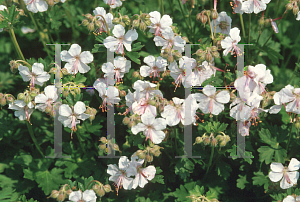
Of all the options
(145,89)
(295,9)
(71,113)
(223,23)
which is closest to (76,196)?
(71,113)

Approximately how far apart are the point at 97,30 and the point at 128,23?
388 mm

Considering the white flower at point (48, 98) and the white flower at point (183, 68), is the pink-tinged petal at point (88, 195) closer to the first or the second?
the white flower at point (48, 98)

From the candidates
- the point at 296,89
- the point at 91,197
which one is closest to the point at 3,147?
the point at 91,197

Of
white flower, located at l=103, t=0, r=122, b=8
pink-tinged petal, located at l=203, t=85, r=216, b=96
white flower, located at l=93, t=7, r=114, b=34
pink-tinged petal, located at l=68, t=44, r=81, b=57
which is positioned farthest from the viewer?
white flower, located at l=103, t=0, r=122, b=8

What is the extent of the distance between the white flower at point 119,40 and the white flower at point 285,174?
173cm

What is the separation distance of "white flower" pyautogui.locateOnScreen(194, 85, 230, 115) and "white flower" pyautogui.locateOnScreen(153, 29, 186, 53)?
0.46m

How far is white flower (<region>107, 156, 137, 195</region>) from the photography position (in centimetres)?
312

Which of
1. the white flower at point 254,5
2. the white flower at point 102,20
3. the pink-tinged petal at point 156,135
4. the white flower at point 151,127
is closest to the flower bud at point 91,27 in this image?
the white flower at point 102,20

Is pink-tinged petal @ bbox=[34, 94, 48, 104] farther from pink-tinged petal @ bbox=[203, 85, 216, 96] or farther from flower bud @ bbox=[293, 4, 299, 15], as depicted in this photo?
flower bud @ bbox=[293, 4, 299, 15]

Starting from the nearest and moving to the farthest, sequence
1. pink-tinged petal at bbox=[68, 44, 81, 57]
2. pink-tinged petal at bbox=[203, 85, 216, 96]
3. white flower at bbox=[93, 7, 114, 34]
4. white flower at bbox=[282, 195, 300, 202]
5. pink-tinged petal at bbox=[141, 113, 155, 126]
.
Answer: pink-tinged petal at bbox=[141, 113, 155, 126]
pink-tinged petal at bbox=[203, 85, 216, 96]
white flower at bbox=[282, 195, 300, 202]
pink-tinged petal at bbox=[68, 44, 81, 57]
white flower at bbox=[93, 7, 114, 34]

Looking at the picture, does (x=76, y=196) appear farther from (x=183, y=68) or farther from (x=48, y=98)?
(x=183, y=68)

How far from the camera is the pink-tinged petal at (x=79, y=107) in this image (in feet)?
10.3

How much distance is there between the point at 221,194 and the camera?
3.66 meters

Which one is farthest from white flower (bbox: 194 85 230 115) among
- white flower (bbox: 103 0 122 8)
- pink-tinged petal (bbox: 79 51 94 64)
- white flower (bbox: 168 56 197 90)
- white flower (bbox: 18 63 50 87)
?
white flower (bbox: 18 63 50 87)
